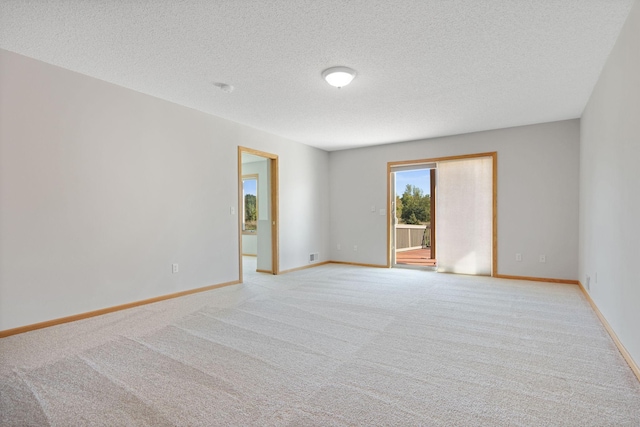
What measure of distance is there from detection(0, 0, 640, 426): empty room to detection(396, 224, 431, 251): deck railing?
12.4ft

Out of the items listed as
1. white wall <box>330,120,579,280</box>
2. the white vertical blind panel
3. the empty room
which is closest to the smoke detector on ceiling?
the empty room

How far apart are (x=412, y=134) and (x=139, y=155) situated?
416 cm

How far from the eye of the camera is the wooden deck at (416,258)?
23.7 feet

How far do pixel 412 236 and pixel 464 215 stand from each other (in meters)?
3.99

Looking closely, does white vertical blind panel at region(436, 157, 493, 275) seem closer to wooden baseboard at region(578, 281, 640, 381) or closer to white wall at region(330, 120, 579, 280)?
white wall at region(330, 120, 579, 280)

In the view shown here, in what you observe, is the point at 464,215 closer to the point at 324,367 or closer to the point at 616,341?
the point at 616,341

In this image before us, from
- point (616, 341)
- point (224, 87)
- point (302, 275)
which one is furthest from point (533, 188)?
point (224, 87)

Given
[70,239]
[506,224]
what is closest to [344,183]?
[506,224]

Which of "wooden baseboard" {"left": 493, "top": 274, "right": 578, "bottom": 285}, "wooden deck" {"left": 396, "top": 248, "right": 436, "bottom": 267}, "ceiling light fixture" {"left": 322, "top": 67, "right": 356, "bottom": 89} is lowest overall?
"wooden deck" {"left": 396, "top": 248, "right": 436, "bottom": 267}

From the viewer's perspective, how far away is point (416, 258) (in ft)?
26.5

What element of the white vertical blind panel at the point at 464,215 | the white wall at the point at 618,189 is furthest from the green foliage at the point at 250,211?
the white wall at the point at 618,189

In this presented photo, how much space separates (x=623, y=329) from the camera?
2.41 metres

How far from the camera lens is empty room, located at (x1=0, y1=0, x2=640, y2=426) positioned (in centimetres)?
196

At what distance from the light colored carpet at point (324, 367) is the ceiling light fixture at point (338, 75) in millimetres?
2326
